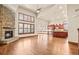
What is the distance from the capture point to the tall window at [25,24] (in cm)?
243


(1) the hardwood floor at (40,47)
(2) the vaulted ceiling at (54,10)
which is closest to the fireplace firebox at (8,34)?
(1) the hardwood floor at (40,47)

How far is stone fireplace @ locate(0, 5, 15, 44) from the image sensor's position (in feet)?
7.67

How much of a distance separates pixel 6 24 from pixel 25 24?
15.3 inches

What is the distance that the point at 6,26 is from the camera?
7.83ft

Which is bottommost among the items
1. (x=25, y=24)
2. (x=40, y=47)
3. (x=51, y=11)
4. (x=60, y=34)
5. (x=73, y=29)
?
(x=40, y=47)

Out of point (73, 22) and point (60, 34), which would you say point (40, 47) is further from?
point (73, 22)

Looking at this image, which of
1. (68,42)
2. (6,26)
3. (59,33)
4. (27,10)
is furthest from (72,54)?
(6,26)

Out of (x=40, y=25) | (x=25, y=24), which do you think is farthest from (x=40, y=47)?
(x=25, y=24)

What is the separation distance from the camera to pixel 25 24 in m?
2.50

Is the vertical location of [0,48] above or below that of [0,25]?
below

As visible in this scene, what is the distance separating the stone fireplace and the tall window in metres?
0.15
